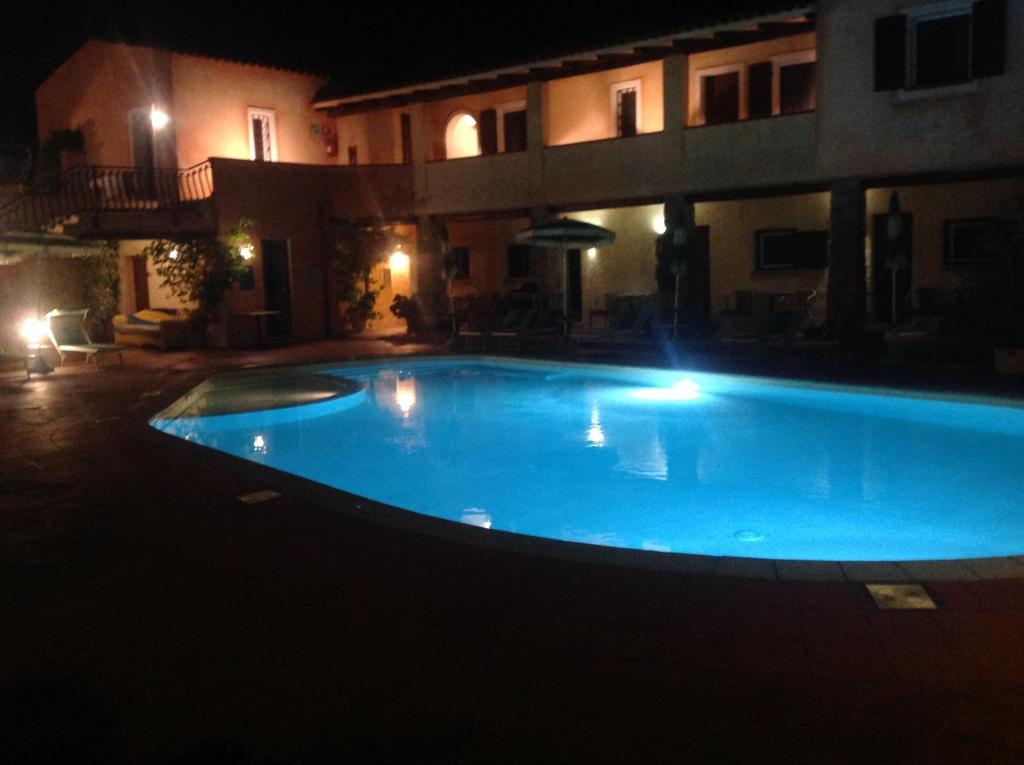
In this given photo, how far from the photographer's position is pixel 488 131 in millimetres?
22328

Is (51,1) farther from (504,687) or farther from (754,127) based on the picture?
(504,687)

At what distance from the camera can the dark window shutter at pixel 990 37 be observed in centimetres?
1379

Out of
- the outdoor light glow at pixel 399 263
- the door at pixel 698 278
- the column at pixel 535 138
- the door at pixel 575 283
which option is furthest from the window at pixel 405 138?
the door at pixel 698 278

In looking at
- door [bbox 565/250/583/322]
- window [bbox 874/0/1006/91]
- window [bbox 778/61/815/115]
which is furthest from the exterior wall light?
window [bbox 874/0/1006/91]

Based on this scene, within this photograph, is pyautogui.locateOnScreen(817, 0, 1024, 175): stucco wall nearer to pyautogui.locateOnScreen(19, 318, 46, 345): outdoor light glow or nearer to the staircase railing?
the staircase railing

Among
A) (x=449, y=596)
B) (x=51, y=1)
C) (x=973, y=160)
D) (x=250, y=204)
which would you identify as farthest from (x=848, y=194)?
(x=51, y=1)

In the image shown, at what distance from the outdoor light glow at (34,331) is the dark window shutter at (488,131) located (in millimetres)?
11131

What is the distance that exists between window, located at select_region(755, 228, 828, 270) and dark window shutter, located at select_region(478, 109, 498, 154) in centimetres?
711

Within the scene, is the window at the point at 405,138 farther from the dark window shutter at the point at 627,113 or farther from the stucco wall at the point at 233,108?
the dark window shutter at the point at 627,113

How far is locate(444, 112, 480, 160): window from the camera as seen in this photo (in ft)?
75.3

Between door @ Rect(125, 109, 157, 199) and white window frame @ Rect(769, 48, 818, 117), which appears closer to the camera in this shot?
white window frame @ Rect(769, 48, 818, 117)

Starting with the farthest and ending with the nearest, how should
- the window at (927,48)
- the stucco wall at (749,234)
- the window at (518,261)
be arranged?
the window at (518,261) < the stucco wall at (749,234) < the window at (927,48)

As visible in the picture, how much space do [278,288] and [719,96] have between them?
425 inches

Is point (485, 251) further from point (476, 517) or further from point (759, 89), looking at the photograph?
point (476, 517)
